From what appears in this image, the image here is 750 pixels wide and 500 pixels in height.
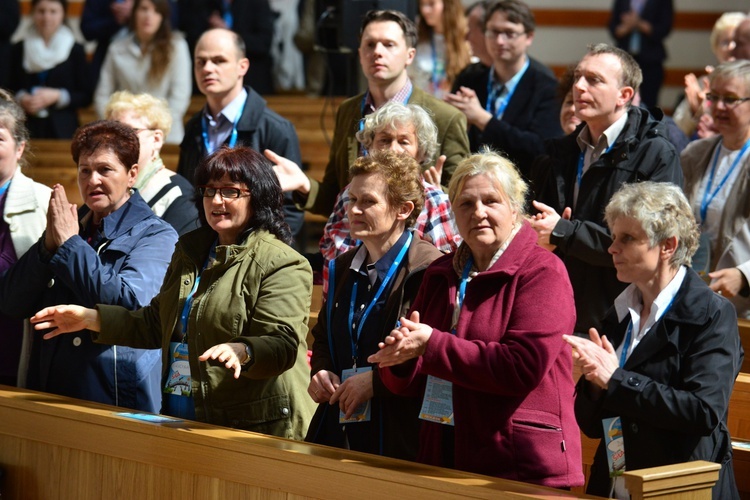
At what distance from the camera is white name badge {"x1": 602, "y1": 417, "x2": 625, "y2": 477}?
9.19 feet

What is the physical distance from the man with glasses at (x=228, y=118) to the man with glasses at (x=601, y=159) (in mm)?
1256

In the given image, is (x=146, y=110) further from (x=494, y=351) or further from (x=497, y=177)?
(x=494, y=351)

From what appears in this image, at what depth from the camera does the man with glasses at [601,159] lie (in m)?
3.75

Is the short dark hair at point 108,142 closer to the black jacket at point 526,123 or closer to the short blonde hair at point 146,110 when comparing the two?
the short blonde hair at point 146,110

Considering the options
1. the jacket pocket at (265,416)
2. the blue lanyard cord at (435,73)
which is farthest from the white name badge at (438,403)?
the blue lanyard cord at (435,73)

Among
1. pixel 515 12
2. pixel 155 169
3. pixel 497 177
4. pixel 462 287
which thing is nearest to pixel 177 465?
pixel 462 287

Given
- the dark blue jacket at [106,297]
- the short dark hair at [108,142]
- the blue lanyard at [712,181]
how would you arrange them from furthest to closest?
the blue lanyard at [712,181], the short dark hair at [108,142], the dark blue jacket at [106,297]

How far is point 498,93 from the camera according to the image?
501 centimetres

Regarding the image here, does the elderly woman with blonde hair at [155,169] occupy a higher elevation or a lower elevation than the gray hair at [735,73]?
lower

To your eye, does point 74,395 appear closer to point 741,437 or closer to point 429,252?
point 429,252

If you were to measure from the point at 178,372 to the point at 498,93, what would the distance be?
7.33ft

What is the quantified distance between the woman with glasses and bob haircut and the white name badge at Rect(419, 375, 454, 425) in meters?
0.40

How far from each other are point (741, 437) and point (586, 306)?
1.96 feet

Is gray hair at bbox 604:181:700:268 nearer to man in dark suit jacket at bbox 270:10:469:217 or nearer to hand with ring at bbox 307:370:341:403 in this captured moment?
hand with ring at bbox 307:370:341:403
